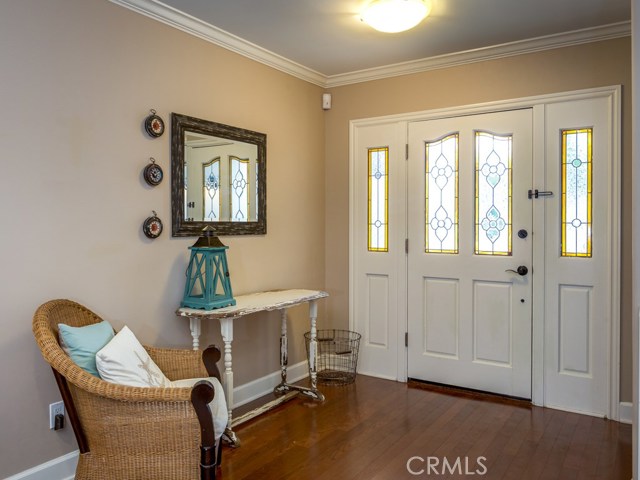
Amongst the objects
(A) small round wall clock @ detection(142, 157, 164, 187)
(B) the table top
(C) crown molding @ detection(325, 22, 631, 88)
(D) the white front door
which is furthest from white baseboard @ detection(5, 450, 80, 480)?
(C) crown molding @ detection(325, 22, 631, 88)

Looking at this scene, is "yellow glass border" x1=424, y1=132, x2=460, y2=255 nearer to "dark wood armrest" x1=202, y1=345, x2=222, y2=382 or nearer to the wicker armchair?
"dark wood armrest" x1=202, y1=345, x2=222, y2=382

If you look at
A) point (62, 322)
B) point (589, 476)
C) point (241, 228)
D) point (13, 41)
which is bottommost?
point (589, 476)

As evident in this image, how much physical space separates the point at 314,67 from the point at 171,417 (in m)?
2.93

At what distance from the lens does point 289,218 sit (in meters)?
4.00

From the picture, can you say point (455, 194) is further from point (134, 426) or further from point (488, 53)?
point (134, 426)

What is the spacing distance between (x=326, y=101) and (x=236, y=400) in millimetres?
2486

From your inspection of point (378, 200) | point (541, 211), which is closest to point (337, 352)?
point (378, 200)

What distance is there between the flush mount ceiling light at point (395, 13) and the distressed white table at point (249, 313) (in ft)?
5.76

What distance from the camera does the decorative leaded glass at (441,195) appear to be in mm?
3793

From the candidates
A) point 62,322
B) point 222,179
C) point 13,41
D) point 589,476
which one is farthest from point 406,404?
point 13,41

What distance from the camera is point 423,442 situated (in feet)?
9.58

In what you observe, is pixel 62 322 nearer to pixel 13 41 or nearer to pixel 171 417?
pixel 171 417

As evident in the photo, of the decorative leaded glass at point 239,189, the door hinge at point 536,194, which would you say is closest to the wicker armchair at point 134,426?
the decorative leaded glass at point 239,189

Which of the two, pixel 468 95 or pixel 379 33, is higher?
pixel 379 33
